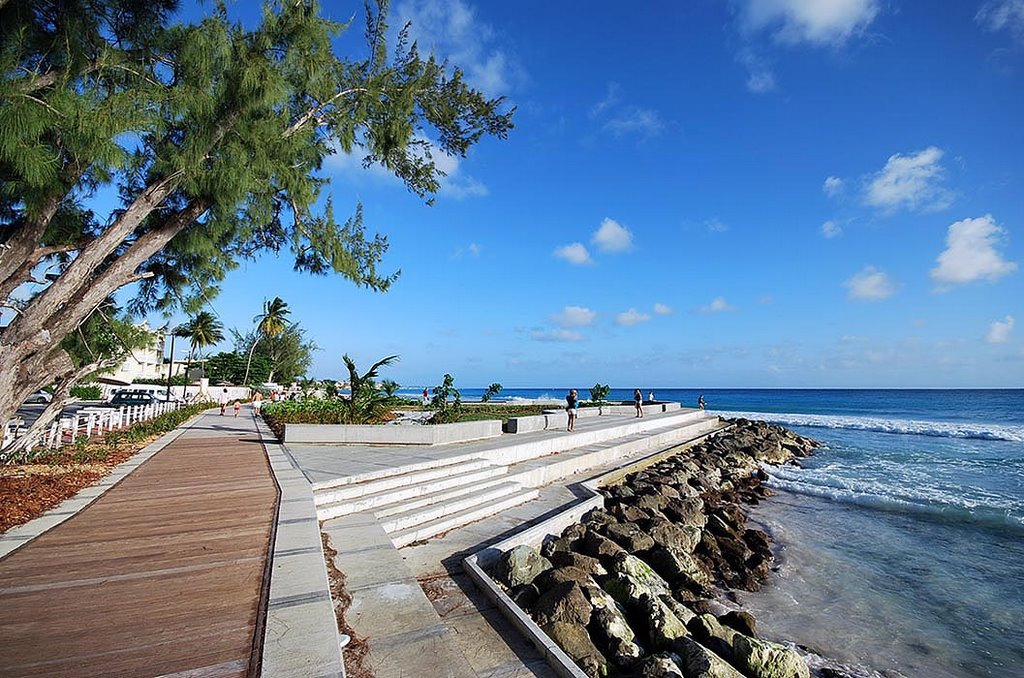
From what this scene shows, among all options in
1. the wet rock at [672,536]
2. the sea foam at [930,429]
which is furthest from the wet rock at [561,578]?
the sea foam at [930,429]

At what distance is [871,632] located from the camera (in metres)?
6.52

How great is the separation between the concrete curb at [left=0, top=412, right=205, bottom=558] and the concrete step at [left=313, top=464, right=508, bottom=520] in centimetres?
265

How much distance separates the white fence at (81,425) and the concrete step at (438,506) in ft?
18.1

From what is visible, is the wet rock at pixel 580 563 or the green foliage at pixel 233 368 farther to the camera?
the green foliage at pixel 233 368

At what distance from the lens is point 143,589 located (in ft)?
11.8

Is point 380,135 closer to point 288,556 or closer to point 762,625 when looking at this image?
point 288,556

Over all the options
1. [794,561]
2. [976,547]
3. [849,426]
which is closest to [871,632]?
[794,561]

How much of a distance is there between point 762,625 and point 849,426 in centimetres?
4165

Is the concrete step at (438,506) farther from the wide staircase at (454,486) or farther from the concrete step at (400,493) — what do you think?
the concrete step at (400,493)

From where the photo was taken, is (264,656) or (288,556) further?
(288,556)

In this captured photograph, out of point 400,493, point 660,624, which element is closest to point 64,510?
point 400,493

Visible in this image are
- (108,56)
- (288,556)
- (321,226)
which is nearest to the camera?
(288,556)

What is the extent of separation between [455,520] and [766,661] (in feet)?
13.4

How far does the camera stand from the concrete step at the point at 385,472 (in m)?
6.80
